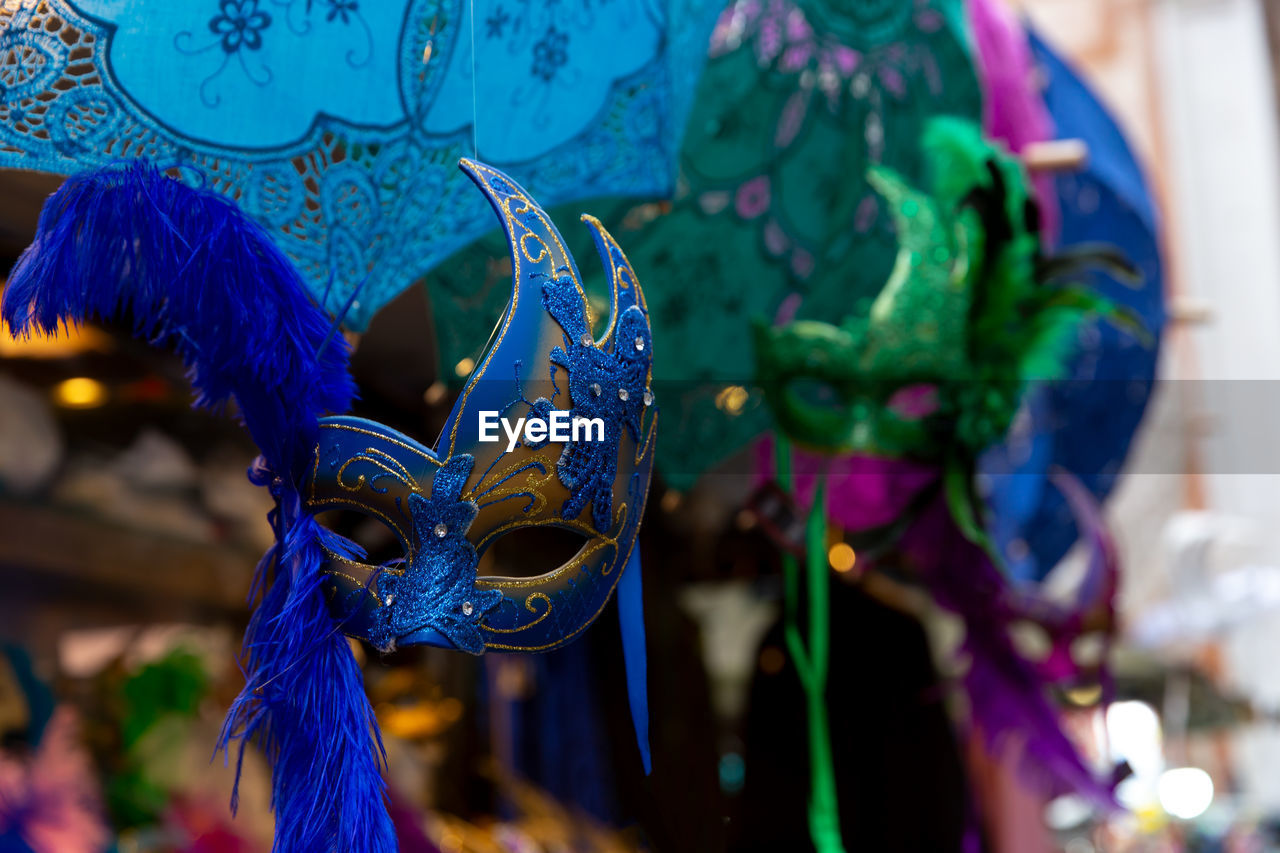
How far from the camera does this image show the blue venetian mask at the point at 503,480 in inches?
24.9

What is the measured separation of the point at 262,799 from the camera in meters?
1.25

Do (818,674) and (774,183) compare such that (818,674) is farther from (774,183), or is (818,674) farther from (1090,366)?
(1090,366)

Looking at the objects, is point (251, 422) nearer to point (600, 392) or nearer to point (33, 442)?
point (600, 392)

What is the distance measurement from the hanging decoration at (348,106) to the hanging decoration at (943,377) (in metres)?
0.28

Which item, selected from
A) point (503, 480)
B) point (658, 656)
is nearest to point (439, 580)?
point (503, 480)

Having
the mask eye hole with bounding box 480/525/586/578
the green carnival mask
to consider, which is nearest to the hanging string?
the green carnival mask

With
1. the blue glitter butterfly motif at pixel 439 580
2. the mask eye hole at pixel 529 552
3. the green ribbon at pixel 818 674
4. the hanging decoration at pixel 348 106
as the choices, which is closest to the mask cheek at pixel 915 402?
the green ribbon at pixel 818 674

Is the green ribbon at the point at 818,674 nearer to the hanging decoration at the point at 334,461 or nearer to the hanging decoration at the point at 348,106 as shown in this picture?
the hanging decoration at the point at 348,106

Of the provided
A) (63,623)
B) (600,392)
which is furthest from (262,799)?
(600,392)

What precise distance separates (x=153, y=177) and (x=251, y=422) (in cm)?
14

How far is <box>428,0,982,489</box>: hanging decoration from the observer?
1.26 metres

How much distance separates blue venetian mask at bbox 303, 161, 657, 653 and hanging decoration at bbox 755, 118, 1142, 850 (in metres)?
0.49

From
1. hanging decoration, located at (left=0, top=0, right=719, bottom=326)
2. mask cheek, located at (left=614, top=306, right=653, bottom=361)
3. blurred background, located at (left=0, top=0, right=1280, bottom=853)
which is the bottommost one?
blurred background, located at (left=0, top=0, right=1280, bottom=853)

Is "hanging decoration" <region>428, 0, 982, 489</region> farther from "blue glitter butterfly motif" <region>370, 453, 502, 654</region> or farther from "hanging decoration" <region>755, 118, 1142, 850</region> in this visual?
"blue glitter butterfly motif" <region>370, 453, 502, 654</region>
